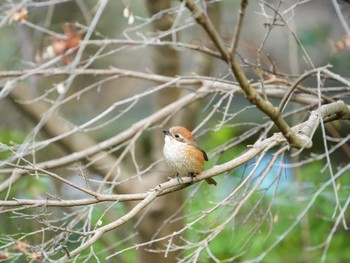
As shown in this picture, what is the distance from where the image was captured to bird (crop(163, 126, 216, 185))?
4.22 meters

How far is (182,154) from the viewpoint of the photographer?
14.1 ft

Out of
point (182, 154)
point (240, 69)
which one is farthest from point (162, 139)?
point (240, 69)

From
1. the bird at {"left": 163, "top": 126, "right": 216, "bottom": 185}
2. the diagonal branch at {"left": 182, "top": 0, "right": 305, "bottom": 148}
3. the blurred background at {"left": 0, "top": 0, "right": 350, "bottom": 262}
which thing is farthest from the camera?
the blurred background at {"left": 0, "top": 0, "right": 350, "bottom": 262}

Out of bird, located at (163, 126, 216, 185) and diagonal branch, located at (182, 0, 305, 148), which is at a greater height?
diagonal branch, located at (182, 0, 305, 148)

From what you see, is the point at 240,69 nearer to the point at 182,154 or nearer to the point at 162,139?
the point at 182,154

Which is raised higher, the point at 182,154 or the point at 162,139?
the point at 182,154

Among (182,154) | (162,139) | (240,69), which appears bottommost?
(162,139)

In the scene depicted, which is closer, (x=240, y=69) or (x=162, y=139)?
(x=240, y=69)

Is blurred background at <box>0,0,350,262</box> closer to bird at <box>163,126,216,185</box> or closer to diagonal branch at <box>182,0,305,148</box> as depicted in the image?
bird at <box>163,126,216,185</box>

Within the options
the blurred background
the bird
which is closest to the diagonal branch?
the blurred background

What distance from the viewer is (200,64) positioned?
21.0 feet

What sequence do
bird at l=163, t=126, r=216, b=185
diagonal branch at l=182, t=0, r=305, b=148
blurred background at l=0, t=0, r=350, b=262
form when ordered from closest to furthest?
1. diagonal branch at l=182, t=0, r=305, b=148
2. bird at l=163, t=126, r=216, b=185
3. blurred background at l=0, t=0, r=350, b=262

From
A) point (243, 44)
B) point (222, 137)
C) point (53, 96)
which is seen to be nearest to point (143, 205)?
point (243, 44)

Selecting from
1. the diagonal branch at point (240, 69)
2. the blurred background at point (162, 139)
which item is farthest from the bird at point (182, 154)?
the diagonal branch at point (240, 69)
